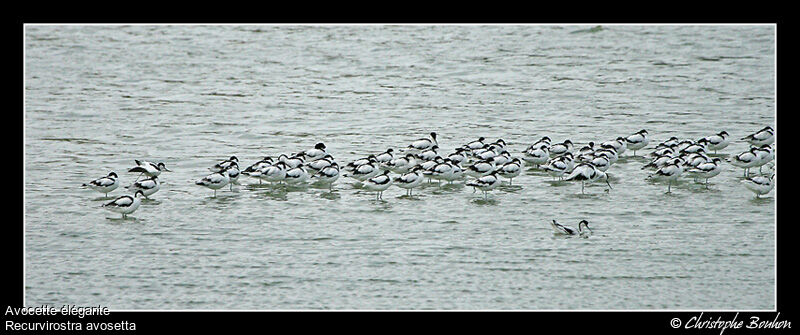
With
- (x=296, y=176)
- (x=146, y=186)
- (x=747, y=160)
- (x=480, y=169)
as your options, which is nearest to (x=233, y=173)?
(x=296, y=176)

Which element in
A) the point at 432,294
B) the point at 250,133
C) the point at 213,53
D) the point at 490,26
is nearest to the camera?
the point at 432,294

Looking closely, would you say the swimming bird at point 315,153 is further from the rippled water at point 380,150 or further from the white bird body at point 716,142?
the white bird body at point 716,142

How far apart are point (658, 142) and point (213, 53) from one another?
1596cm

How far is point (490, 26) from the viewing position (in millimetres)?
35906

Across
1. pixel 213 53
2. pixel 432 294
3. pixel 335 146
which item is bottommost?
pixel 432 294

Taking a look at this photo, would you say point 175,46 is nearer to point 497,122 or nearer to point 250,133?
point 250,133

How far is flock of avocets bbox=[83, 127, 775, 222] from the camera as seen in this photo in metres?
17.7

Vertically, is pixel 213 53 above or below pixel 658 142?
above

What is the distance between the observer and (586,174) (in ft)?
59.9

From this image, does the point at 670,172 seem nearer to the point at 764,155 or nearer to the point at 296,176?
the point at 764,155

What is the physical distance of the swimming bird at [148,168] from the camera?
18688 mm

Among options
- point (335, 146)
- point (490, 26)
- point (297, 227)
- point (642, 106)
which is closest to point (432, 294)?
point (297, 227)

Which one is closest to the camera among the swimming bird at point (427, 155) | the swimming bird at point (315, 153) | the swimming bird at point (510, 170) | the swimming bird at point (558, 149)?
the swimming bird at point (510, 170)

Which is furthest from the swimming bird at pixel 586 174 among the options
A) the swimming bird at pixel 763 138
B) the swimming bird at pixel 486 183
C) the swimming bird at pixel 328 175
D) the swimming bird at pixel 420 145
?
the swimming bird at pixel 763 138
